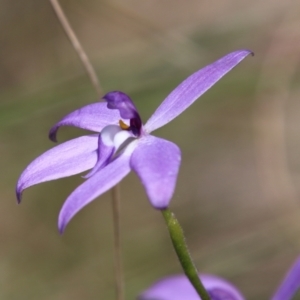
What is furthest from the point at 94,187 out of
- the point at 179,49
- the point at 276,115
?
the point at 276,115

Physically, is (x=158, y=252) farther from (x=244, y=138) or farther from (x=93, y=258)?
(x=244, y=138)

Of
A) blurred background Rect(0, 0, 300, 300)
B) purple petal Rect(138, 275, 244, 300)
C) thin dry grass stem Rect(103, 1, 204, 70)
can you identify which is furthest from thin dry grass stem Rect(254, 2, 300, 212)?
purple petal Rect(138, 275, 244, 300)

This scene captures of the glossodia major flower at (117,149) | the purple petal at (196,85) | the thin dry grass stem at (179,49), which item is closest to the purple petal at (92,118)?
the glossodia major flower at (117,149)

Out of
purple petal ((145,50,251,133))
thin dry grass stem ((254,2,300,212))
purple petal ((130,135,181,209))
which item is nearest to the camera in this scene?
purple petal ((130,135,181,209))

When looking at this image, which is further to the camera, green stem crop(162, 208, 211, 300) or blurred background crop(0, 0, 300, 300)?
blurred background crop(0, 0, 300, 300)

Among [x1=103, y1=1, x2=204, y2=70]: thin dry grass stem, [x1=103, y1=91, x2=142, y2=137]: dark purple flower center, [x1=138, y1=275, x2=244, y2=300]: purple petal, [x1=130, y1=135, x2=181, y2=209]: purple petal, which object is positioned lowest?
[x1=103, y1=1, x2=204, y2=70]: thin dry grass stem

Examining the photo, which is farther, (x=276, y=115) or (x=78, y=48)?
(x=276, y=115)

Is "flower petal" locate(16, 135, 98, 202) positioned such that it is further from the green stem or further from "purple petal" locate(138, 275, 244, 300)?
"purple petal" locate(138, 275, 244, 300)

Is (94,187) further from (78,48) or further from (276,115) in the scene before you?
(276,115)
